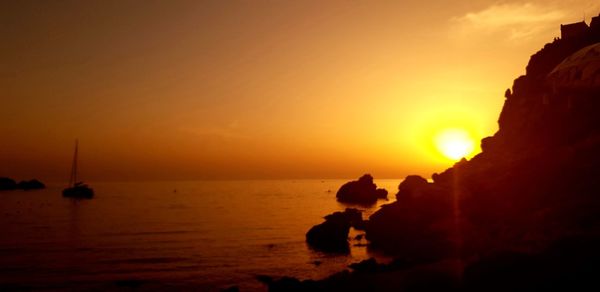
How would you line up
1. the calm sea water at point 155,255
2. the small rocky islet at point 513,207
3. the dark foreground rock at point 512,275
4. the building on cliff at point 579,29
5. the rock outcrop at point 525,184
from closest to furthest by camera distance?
the dark foreground rock at point 512,275, the small rocky islet at point 513,207, the calm sea water at point 155,255, the rock outcrop at point 525,184, the building on cliff at point 579,29

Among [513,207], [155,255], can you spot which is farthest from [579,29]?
[155,255]

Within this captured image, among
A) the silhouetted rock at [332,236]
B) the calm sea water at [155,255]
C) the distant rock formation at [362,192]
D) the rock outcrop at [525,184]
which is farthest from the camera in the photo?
the distant rock formation at [362,192]

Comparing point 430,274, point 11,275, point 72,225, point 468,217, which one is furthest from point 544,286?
point 72,225

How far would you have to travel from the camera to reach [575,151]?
44750 mm

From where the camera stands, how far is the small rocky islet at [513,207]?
2039 cm

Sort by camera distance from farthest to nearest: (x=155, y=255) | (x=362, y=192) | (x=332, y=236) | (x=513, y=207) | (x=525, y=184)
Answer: (x=362, y=192)
(x=332, y=236)
(x=155, y=255)
(x=525, y=184)
(x=513, y=207)

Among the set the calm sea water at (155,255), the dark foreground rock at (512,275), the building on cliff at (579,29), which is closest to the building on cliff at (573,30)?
the building on cliff at (579,29)

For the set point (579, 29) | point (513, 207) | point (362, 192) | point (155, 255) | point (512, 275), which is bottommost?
point (512, 275)

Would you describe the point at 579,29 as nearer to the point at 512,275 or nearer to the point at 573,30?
the point at 573,30

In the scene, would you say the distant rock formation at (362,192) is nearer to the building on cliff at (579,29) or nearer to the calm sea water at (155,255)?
the calm sea water at (155,255)

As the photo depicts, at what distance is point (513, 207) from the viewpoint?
4522 cm

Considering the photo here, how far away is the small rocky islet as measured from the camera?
66.9 ft

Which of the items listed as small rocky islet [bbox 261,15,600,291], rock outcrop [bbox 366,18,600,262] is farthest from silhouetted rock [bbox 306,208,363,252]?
rock outcrop [bbox 366,18,600,262]

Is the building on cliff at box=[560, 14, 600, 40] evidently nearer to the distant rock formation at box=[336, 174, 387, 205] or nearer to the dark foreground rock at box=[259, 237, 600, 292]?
the dark foreground rock at box=[259, 237, 600, 292]
